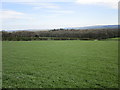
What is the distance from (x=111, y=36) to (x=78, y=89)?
1392 inches

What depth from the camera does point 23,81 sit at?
466cm

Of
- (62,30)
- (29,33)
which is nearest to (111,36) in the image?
(62,30)

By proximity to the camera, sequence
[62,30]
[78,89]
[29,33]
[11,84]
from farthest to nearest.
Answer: [62,30], [29,33], [11,84], [78,89]

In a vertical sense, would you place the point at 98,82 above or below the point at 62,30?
below

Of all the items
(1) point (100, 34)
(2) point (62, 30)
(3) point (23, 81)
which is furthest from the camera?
(2) point (62, 30)

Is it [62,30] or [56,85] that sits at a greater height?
[62,30]

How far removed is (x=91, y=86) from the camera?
14.1ft

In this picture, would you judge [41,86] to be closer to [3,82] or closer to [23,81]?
[23,81]

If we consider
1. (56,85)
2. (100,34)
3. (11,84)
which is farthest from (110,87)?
(100,34)

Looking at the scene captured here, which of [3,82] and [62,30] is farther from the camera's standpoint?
[62,30]

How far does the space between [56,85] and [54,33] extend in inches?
1684

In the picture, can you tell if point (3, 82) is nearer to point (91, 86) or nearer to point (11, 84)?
point (11, 84)

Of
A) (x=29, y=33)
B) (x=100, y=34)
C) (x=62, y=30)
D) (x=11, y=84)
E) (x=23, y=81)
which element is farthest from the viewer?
(x=62, y=30)

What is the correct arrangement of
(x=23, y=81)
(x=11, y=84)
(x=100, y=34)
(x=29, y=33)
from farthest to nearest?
1. (x=29, y=33)
2. (x=100, y=34)
3. (x=23, y=81)
4. (x=11, y=84)
